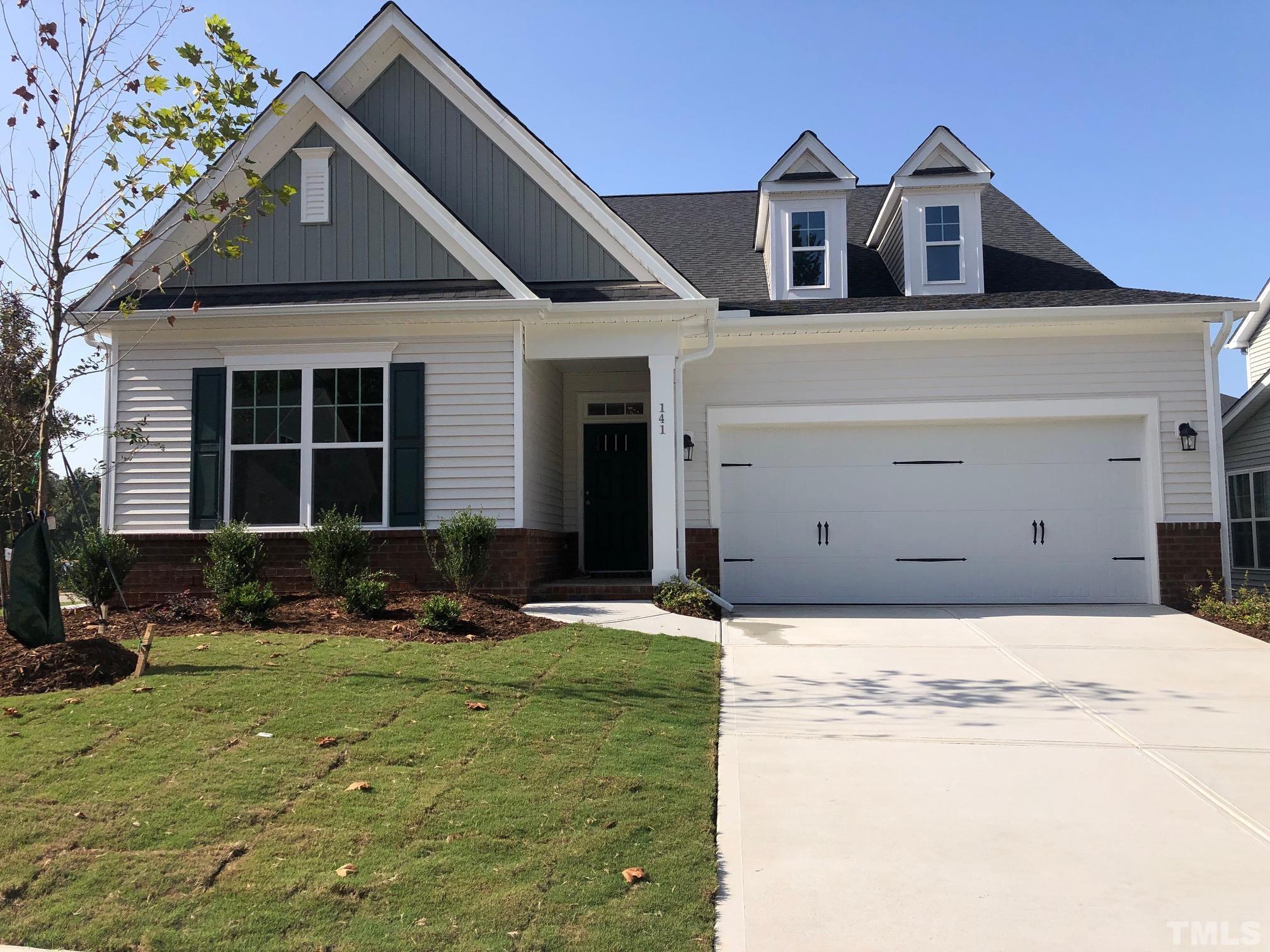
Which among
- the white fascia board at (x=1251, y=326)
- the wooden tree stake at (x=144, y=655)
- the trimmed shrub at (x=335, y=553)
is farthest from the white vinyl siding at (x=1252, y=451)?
the wooden tree stake at (x=144, y=655)

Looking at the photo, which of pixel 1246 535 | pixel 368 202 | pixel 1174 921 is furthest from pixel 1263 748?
pixel 1246 535

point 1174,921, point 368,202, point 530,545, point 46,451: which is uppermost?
point 368,202

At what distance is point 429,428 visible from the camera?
10.8 m

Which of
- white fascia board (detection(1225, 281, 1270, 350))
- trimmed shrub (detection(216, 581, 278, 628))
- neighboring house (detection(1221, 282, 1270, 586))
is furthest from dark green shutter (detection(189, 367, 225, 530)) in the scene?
white fascia board (detection(1225, 281, 1270, 350))

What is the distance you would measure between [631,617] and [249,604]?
3.55 metres

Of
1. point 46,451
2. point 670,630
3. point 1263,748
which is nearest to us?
point 1263,748

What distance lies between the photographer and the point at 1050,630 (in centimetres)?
973

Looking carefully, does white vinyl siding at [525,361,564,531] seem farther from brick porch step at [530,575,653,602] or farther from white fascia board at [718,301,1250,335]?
white fascia board at [718,301,1250,335]

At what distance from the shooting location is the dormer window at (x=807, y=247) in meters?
13.1

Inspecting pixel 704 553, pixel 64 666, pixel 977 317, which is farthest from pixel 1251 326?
pixel 64 666

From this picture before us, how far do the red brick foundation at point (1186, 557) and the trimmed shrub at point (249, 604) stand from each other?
10.2 metres

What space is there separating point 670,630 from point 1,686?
5247mm

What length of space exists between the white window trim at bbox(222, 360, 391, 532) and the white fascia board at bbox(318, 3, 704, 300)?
303 cm

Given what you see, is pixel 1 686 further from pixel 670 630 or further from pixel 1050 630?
pixel 1050 630
